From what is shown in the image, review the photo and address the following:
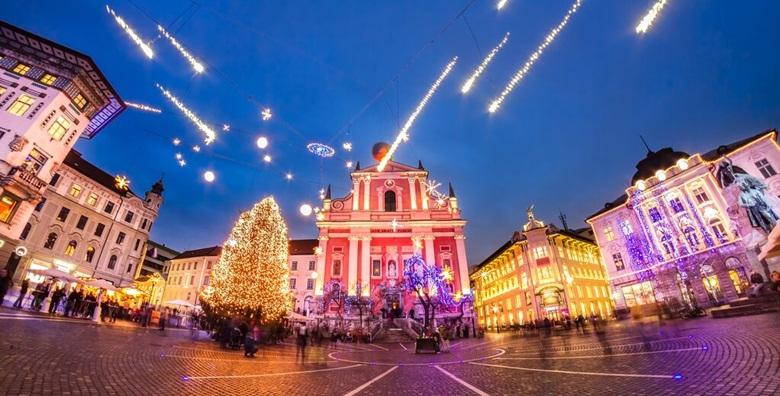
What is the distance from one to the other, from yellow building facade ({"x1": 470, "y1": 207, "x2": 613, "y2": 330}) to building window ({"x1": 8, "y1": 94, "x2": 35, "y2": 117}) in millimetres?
51304

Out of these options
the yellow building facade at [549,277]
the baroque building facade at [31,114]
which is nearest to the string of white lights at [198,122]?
the baroque building facade at [31,114]

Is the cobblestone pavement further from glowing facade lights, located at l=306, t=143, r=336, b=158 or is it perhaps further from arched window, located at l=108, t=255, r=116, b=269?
arched window, located at l=108, t=255, r=116, b=269

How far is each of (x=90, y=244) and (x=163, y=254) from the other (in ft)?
137

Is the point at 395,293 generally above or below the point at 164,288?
below

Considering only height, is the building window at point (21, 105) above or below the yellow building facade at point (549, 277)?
above

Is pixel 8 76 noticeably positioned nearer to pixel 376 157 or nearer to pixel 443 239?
pixel 376 157

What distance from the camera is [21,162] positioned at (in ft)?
69.9

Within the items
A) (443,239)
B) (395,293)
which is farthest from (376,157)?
(395,293)

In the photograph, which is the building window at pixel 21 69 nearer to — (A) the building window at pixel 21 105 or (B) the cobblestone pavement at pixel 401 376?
A: (A) the building window at pixel 21 105

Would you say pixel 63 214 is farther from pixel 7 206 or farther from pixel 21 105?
pixel 21 105

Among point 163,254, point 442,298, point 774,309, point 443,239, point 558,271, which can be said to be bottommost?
→ point 774,309

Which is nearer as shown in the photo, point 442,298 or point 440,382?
point 440,382

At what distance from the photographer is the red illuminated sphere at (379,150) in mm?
38625

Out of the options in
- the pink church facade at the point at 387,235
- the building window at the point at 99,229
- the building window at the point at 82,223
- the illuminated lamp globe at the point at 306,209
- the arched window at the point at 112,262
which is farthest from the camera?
the arched window at the point at 112,262
